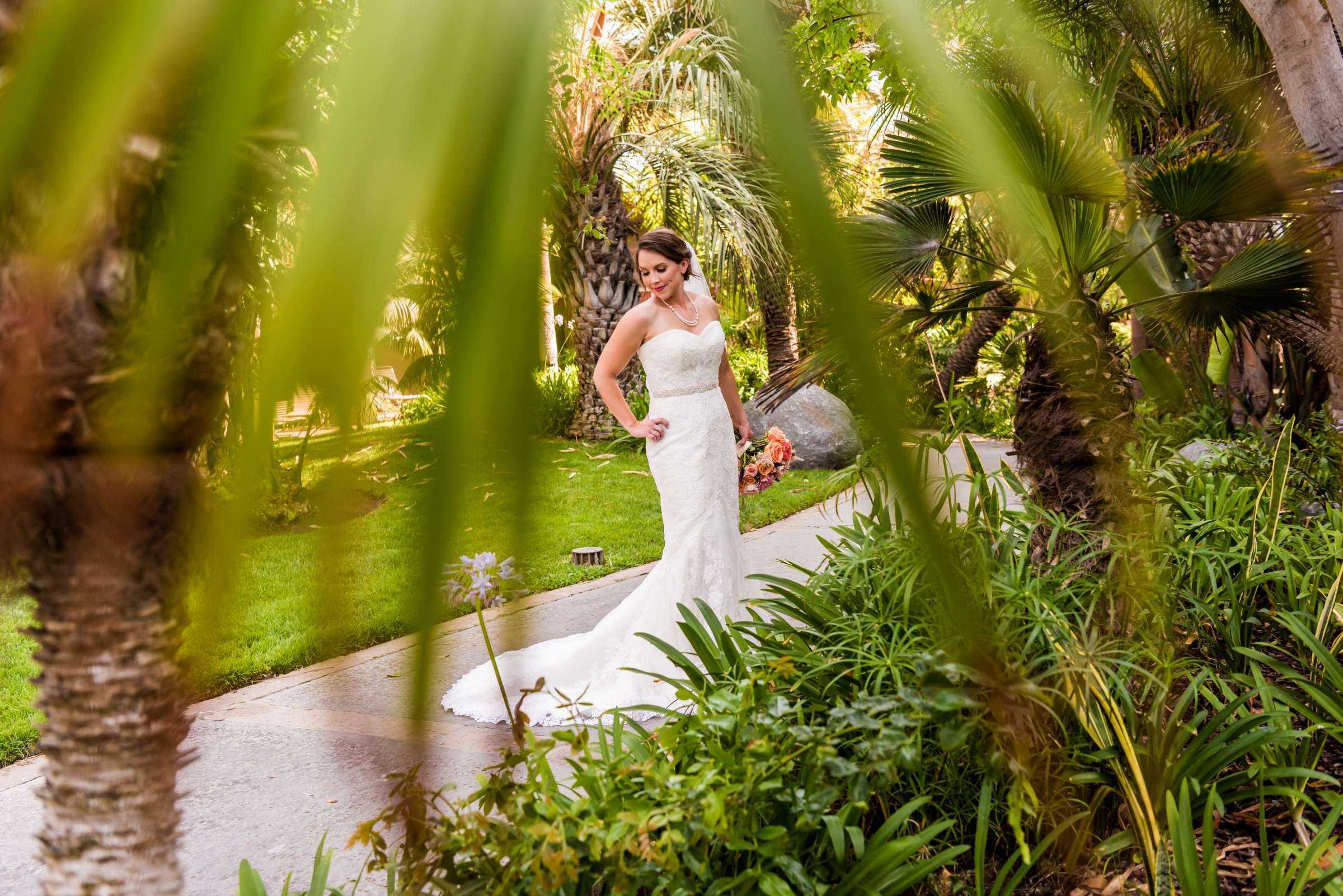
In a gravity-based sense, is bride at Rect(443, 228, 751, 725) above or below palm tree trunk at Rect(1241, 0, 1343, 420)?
below

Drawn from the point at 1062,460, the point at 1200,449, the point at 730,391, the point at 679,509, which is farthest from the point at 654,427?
the point at 1200,449

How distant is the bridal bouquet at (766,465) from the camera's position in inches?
183

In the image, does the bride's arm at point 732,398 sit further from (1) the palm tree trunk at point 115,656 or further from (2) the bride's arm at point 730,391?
(1) the palm tree trunk at point 115,656

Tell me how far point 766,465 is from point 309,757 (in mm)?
2477

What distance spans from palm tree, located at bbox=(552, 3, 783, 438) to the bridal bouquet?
406 centimetres

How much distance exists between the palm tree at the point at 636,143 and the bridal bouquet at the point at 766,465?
13.3 ft

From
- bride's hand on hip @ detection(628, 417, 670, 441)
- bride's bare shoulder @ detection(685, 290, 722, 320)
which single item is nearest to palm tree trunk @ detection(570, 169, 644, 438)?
bride's hand on hip @ detection(628, 417, 670, 441)

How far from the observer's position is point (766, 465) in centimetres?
468

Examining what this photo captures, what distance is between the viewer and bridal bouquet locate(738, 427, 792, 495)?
15.3 ft

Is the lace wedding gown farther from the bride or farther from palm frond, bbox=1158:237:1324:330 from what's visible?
palm frond, bbox=1158:237:1324:330

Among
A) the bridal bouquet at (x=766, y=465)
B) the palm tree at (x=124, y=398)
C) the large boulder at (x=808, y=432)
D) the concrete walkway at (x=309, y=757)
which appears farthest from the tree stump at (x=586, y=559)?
the palm tree at (x=124, y=398)

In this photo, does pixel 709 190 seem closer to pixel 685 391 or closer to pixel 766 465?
pixel 685 391

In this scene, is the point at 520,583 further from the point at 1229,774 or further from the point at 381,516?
the point at 1229,774

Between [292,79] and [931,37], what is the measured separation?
162 mm
